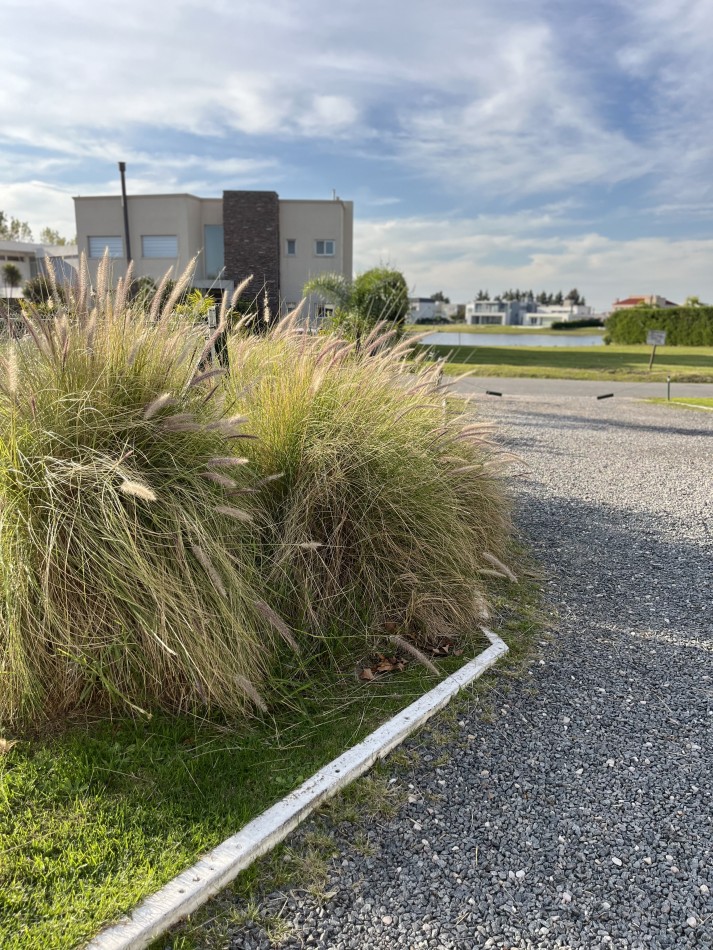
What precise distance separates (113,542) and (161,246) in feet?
103

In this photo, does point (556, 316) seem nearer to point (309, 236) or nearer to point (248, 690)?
point (309, 236)

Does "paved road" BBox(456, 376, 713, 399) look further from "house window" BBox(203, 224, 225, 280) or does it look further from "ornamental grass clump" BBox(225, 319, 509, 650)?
"house window" BBox(203, 224, 225, 280)

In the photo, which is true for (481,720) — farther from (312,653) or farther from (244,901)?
(244,901)

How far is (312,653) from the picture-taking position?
9.96ft

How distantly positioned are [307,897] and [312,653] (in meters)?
1.26

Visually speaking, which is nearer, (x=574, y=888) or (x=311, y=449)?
(x=574, y=888)

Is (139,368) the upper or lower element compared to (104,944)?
upper

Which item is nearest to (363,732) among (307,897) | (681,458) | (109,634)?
(307,897)

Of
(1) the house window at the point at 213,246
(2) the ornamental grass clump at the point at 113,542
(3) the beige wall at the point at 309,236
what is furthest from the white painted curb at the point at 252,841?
(1) the house window at the point at 213,246

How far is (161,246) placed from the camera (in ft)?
100

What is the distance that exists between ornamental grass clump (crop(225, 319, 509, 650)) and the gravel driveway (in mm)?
611

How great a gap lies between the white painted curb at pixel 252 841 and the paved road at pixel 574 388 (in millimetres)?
13909

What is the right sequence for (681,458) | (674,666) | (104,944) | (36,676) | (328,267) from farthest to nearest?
(328,267)
(681,458)
(674,666)
(36,676)
(104,944)

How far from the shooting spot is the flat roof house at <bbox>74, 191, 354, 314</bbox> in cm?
2977
